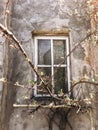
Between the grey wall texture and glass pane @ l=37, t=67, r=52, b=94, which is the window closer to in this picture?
glass pane @ l=37, t=67, r=52, b=94

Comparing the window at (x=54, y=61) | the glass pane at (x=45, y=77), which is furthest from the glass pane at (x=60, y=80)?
the glass pane at (x=45, y=77)

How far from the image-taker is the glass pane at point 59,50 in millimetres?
6879

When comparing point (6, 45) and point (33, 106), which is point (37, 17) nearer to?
point (6, 45)

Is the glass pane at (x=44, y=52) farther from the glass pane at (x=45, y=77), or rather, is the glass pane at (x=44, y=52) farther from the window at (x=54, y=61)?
the glass pane at (x=45, y=77)

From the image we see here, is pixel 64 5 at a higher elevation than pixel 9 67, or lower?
higher

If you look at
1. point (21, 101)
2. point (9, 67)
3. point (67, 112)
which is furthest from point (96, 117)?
point (9, 67)

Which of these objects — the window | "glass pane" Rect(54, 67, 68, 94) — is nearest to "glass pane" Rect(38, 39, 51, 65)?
the window

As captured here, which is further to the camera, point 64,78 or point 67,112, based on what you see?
point 64,78

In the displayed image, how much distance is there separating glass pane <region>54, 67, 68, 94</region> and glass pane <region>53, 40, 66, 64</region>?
8.3 inches

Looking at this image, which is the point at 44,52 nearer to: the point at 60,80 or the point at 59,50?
the point at 59,50

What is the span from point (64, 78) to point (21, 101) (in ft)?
3.25

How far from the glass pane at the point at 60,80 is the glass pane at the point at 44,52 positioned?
0.27m

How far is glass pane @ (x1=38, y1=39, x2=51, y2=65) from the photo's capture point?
6.84 metres

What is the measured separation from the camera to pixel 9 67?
660cm
